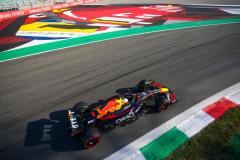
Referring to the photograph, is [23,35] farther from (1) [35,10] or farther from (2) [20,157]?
(2) [20,157]

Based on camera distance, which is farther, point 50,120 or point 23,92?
point 23,92

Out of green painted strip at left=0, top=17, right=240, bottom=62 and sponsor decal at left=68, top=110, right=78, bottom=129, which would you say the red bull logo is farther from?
green painted strip at left=0, top=17, right=240, bottom=62

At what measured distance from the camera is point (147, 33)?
54.4 feet

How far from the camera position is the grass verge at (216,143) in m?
5.76

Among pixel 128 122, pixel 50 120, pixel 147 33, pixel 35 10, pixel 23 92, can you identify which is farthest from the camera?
pixel 35 10

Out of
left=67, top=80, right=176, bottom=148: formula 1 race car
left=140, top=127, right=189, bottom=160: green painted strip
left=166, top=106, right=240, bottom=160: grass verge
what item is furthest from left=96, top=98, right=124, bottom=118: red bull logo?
left=166, top=106, right=240, bottom=160: grass verge

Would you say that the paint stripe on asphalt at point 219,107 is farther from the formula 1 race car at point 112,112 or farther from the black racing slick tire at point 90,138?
the black racing slick tire at point 90,138

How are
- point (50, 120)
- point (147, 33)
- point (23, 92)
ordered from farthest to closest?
point (147, 33), point (23, 92), point (50, 120)

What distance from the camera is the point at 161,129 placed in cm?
689

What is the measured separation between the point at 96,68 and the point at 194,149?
6566 mm

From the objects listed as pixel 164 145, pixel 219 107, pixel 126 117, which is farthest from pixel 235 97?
pixel 126 117

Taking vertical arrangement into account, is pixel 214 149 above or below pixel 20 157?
above

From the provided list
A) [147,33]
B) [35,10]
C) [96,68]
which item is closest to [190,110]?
[96,68]

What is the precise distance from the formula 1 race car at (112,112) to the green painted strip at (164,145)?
1104 mm
